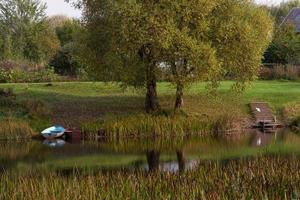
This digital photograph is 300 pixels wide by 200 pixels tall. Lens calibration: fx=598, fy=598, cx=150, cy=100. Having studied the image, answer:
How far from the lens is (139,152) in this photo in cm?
2656

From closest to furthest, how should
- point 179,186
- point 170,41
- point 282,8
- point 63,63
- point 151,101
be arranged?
point 179,186
point 170,41
point 151,101
point 63,63
point 282,8

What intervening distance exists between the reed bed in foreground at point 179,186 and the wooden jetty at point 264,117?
20262mm

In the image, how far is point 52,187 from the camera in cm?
1284

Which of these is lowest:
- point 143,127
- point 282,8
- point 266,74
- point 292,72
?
point 143,127

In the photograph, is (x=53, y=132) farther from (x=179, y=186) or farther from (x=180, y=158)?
(x=179, y=186)

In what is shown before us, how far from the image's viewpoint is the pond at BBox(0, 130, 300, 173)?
2284 centimetres

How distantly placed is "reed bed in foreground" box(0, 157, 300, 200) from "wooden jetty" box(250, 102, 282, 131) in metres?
20.3

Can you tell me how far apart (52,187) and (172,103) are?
22.7m

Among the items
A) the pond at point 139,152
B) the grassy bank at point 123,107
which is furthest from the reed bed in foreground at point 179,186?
the grassy bank at point 123,107

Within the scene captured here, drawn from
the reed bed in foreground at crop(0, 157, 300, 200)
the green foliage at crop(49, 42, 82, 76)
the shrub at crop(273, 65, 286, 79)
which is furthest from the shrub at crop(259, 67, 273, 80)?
the reed bed in foreground at crop(0, 157, 300, 200)

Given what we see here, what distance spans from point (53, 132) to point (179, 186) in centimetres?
1847

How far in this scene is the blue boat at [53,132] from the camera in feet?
99.1

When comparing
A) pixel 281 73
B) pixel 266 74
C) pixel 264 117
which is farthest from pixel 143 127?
pixel 281 73

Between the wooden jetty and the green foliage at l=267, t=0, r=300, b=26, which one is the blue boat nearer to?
the wooden jetty
